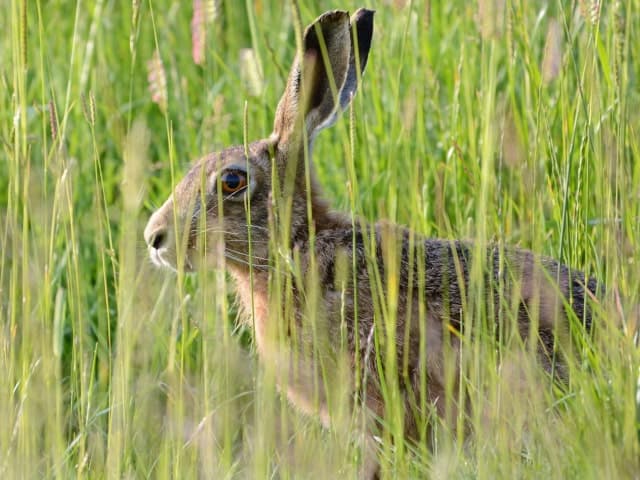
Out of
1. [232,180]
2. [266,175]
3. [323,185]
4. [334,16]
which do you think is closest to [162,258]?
[232,180]

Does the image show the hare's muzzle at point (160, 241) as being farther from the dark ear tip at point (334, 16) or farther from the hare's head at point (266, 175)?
the dark ear tip at point (334, 16)

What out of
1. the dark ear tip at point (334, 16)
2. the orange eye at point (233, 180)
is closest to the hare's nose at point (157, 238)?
the orange eye at point (233, 180)

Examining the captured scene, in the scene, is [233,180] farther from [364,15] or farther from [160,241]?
[364,15]

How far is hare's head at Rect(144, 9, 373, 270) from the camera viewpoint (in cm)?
393

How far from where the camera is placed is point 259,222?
4.12 metres

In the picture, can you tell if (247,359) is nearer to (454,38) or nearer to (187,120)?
(187,120)

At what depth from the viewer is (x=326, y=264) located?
13.0 feet

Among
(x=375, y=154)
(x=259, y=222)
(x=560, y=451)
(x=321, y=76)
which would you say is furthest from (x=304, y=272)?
(x=560, y=451)

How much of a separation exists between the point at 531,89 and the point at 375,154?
70cm

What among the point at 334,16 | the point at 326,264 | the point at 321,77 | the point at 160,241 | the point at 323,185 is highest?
the point at 334,16

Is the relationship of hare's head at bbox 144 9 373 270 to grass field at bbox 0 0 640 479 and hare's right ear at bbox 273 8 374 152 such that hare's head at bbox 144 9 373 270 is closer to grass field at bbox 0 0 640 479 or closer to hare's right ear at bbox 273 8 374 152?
hare's right ear at bbox 273 8 374 152

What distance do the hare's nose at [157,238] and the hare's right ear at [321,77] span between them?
55 cm

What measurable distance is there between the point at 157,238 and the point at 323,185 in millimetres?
1096

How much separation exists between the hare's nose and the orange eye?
0.35 m
